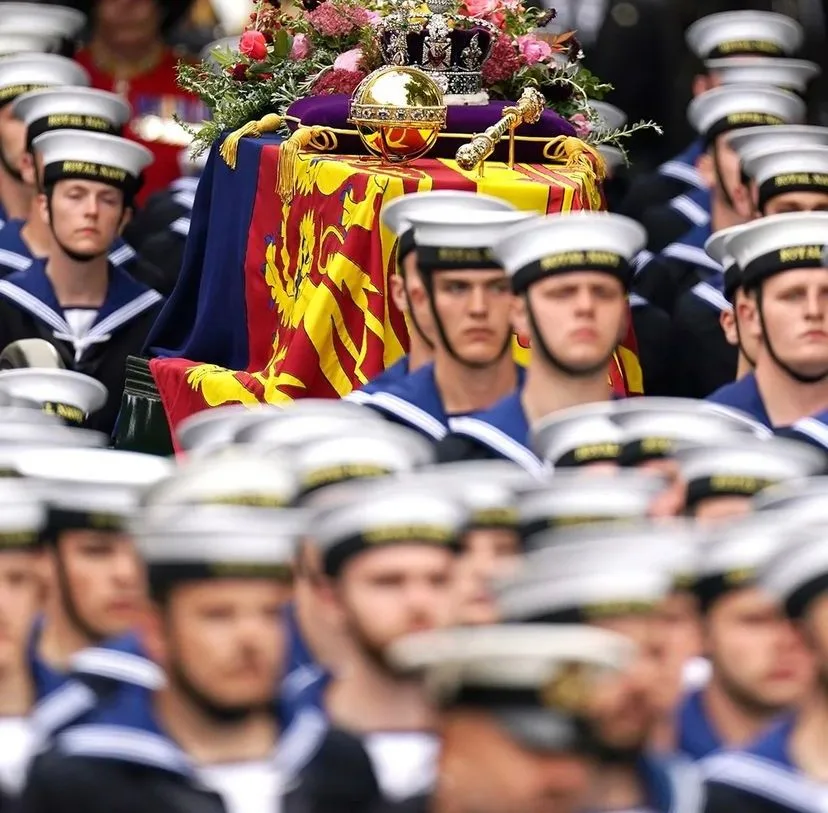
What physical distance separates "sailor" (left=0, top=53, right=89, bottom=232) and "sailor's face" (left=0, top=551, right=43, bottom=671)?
15.9 feet

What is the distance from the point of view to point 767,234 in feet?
22.6

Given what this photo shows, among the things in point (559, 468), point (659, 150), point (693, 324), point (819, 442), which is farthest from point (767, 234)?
point (659, 150)

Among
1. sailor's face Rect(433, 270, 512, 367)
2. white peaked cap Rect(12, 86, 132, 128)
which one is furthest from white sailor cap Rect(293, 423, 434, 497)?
white peaked cap Rect(12, 86, 132, 128)

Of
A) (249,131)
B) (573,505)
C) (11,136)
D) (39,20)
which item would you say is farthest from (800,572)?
(39,20)

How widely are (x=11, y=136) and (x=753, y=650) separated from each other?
5.60m

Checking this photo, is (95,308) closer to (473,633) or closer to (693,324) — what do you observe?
(693,324)

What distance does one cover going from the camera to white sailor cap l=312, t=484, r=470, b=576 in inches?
185

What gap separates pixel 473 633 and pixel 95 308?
16.6ft

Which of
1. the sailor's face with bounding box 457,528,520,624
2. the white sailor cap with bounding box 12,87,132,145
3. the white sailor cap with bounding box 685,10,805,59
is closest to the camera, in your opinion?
the sailor's face with bounding box 457,528,520,624

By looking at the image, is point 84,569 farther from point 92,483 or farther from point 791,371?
point 791,371

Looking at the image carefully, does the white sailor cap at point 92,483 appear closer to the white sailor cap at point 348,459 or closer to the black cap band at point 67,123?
the white sailor cap at point 348,459

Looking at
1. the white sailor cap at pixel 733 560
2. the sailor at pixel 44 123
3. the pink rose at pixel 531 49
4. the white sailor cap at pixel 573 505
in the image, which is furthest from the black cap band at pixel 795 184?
the white sailor cap at pixel 733 560

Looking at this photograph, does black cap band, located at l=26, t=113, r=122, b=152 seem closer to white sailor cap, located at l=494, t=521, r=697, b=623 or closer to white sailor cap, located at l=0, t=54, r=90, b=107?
white sailor cap, located at l=0, t=54, r=90, b=107

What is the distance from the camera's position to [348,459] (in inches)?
207
